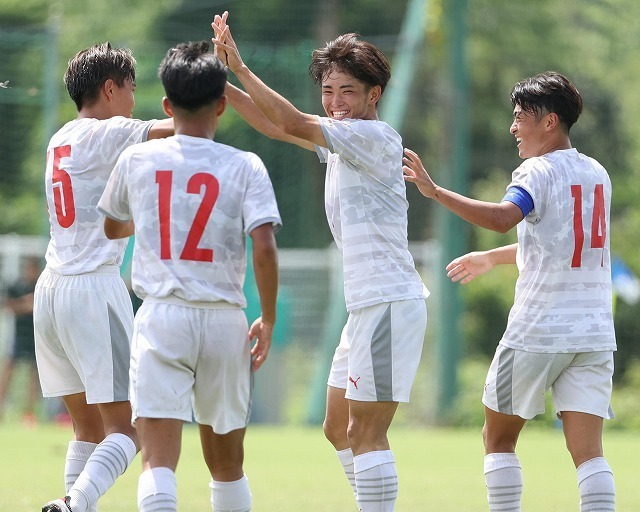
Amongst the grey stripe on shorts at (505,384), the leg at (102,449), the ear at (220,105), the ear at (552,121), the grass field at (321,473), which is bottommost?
the grass field at (321,473)

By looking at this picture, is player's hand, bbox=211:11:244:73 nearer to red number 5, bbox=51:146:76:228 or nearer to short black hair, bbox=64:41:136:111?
short black hair, bbox=64:41:136:111

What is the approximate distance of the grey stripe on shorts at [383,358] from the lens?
5.54 m

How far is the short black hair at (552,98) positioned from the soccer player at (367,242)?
659 mm

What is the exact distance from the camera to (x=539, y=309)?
571 cm

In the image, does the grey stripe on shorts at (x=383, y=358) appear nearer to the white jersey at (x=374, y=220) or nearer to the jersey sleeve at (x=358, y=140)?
the white jersey at (x=374, y=220)

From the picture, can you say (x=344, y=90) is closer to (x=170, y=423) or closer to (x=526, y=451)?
(x=170, y=423)

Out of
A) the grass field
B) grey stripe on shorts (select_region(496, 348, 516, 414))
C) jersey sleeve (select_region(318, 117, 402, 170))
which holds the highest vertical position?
jersey sleeve (select_region(318, 117, 402, 170))

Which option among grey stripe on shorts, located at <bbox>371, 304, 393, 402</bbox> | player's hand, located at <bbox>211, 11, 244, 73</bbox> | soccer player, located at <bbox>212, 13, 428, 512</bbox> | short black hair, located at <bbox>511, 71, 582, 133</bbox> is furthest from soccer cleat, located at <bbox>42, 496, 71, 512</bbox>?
short black hair, located at <bbox>511, 71, 582, 133</bbox>

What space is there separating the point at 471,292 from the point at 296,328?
681cm

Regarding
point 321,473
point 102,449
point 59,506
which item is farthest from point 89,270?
point 321,473

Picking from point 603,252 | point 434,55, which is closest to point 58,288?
point 603,252

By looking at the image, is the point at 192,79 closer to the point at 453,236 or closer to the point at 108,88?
the point at 108,88

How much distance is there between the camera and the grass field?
8102mm

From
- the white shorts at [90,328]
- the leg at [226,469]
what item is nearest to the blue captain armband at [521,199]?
the leg at [226,469]
